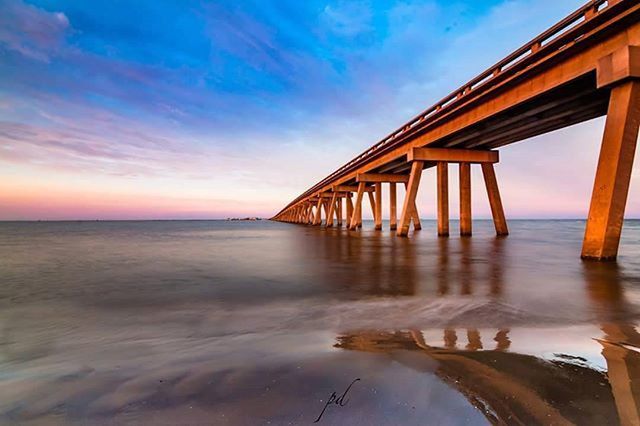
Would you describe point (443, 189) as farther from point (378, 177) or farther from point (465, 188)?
point (378, 177)

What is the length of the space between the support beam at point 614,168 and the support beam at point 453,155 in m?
13.4

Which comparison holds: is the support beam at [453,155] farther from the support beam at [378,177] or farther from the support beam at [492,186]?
the support beam at [378,177]

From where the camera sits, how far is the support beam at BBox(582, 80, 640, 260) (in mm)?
9406

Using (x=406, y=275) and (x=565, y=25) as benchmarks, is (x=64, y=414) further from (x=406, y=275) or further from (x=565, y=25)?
(x=565, y=25)

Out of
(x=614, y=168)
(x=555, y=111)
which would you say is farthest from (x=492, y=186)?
(x=614, y=168)

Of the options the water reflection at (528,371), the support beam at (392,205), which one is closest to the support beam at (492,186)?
the support beam at (392,205)

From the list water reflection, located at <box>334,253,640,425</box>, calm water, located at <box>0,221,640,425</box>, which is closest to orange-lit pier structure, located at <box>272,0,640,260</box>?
calm water, located at <box>0,221,640,425</box>

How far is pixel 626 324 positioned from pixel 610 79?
31.6 ft

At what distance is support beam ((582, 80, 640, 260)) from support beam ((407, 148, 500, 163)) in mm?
13363

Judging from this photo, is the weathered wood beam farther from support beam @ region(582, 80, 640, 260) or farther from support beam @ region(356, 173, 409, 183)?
support beam @ region(356, 173, 409, 183)

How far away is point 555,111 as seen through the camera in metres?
15.7

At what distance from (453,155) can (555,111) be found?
8.19m

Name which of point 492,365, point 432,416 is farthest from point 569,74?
point 432,416

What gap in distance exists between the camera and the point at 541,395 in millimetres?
2080
